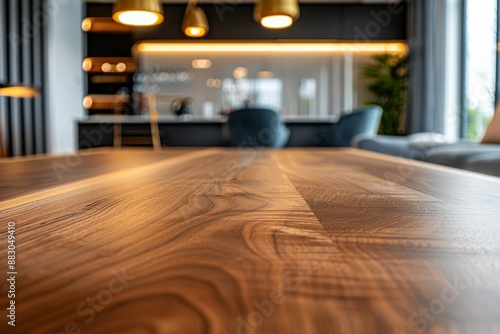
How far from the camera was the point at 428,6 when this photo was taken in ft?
17.6

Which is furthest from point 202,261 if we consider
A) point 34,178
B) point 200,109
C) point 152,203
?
point 200,109

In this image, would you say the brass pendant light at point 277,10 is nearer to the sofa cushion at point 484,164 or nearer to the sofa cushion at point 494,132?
the sofa cushion at point 484,164

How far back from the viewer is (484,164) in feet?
5.11

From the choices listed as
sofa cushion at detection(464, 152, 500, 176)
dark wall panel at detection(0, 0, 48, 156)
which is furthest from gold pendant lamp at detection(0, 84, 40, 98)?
dark wall panel at detection(0, 0, 48, 156)

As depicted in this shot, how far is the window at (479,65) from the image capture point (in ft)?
14.6

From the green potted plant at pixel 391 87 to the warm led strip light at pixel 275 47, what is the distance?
0.23 m

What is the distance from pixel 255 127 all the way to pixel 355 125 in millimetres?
1081

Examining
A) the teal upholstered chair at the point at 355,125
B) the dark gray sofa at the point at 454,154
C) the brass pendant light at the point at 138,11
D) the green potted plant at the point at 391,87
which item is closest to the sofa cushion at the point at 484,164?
the dark gray sofa at the point at 454,154

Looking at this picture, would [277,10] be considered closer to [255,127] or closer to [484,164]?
[484,164]

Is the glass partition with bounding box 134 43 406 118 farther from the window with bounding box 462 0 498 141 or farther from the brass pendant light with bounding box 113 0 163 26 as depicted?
the brass pendant light with bounding box 113 0 163 26

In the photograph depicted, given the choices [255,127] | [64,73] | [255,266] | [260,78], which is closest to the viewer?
[255,266]

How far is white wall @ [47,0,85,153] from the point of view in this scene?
555cm

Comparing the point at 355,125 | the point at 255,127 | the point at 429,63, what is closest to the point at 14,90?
the point at 255,127

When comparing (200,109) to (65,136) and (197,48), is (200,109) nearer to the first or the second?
(197,48)
